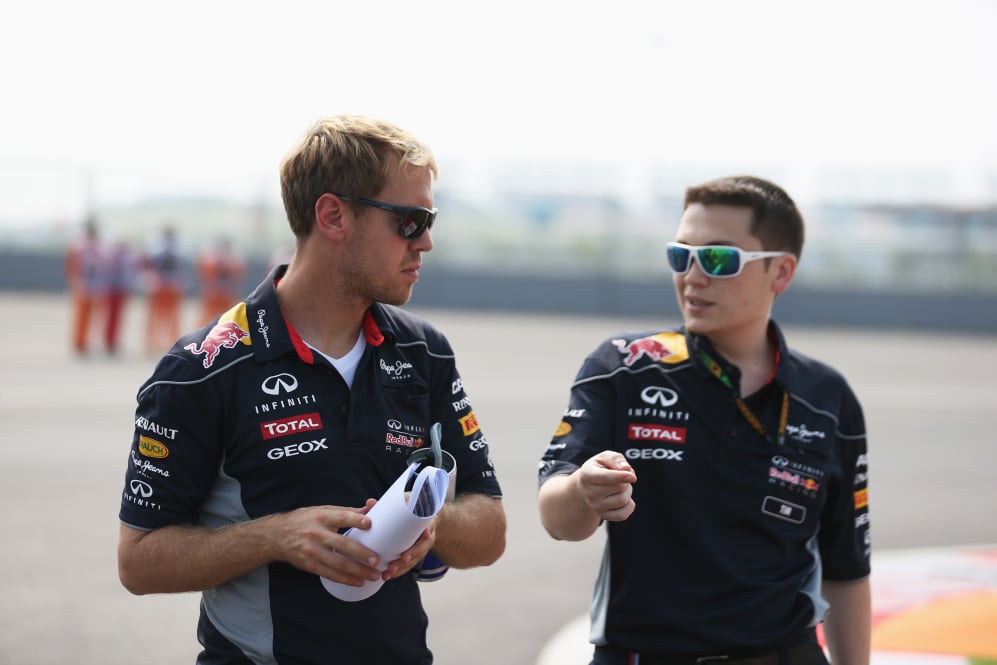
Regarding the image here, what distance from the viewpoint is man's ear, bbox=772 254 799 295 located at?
10.4ft

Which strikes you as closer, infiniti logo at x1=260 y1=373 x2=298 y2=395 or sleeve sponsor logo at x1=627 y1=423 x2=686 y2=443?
infiniti logo at x1=260 y1=373 x2=298 y2=395

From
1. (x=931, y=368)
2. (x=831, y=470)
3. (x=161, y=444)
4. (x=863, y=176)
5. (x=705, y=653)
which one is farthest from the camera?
(x=863, y=176)

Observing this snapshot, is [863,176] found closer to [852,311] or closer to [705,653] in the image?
[852,311]

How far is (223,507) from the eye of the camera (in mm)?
2436

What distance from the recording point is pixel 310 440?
2396 millimetres

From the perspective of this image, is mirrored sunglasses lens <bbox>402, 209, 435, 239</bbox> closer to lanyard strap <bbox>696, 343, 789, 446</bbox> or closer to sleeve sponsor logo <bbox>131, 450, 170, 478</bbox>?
sleeve sponsor logo <bbox>131, 450, 170, 478</bbox>

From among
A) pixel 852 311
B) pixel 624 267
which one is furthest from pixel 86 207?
pixel 852 311

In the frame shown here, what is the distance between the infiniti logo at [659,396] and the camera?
295 cm

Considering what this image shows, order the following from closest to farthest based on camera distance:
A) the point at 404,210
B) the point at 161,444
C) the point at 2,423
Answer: the point at 161,444, the point at 404,210, the point at 2,423

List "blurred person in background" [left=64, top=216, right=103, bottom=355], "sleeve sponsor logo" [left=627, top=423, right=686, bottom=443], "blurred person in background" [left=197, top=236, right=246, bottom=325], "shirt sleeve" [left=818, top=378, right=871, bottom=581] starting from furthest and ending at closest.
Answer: "blurred person in background" [left=197, top=236, right=246, bottom=325] < "blurred person in background" [left=64, top=216, right=103, bottom=355] < "shirt sleeve" [left=818, top=378, right=871, bottom=581] < "sleeve sponsor logo" [left=627, top=423, right=686, bottom=443]

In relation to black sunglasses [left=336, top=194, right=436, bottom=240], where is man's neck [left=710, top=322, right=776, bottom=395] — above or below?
below

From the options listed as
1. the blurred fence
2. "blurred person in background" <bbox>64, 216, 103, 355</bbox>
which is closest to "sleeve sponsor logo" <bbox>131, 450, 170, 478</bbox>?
"blurred person in background" <bbox>64, 216, 103, 355</bbox>

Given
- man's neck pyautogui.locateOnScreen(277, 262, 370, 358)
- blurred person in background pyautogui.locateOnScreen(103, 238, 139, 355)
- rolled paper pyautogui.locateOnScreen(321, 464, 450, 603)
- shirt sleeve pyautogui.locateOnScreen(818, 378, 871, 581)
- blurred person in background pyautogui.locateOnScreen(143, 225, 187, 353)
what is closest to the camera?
rolled paper pyautogui.locateOnScreen(321, 464, 450, 603)

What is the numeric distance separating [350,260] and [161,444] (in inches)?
23.2
